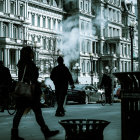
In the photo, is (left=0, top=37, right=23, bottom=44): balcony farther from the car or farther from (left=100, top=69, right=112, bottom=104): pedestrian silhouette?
(left=100, top=69, right=112, bottom=104): pedestrian silhouette

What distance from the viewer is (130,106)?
5.88 metres

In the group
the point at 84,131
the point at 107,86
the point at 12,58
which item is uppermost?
the point at 12,58

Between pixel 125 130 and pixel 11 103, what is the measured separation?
1310cm

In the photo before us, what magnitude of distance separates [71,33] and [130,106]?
68.6 m

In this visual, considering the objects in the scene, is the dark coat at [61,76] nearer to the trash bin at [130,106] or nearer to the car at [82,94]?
the trash bin at [130,106]

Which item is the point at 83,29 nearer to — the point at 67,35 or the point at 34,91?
the point at 67,35

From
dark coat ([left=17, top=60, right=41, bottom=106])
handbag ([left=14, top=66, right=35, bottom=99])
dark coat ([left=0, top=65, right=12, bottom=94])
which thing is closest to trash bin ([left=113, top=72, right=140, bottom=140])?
handbag ([left=14, top=66, right=35, bottom=99])

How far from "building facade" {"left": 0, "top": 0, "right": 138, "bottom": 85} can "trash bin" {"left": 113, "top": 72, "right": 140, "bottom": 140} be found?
1780 inches

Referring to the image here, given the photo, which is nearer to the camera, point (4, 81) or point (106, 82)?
point (4, 81)

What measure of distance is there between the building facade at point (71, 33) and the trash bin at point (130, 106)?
45.2 meters

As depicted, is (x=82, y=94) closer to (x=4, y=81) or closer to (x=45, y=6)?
(x=4, y=81)

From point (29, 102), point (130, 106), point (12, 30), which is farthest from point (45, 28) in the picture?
point (130, 106)

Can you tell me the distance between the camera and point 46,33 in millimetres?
69125

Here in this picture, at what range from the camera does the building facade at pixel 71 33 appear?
2306 inches
